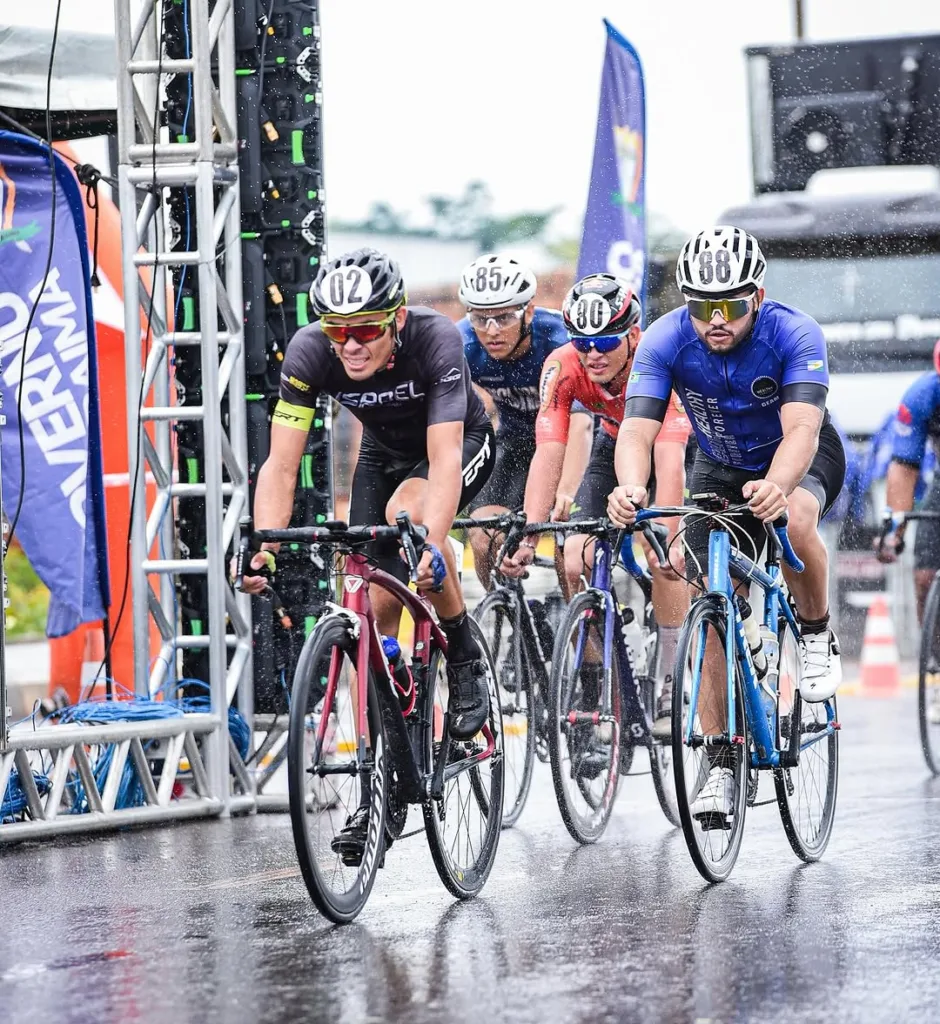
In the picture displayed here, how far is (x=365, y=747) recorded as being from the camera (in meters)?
5.50

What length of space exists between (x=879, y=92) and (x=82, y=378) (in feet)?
47.0

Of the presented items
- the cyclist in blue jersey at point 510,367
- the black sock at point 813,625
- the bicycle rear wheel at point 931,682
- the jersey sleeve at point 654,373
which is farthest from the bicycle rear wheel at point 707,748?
the bicycle rear wheel at point 931,682

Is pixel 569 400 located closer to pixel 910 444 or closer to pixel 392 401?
pixel 392 401

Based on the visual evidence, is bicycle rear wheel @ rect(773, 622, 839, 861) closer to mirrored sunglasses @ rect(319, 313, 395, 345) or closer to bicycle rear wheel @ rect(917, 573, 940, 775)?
mirrored sunglasses @ rect(319, 313, 395, 345)

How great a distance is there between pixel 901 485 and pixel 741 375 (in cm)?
421

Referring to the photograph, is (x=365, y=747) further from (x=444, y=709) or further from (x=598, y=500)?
(x=598, y=500)

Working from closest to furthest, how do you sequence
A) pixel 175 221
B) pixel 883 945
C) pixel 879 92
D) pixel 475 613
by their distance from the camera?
pixel 883 945
pixel 475 613
pixel 175 221
pixel 879 92

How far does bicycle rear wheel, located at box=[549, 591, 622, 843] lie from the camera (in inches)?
289

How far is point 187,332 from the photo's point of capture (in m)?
9.34

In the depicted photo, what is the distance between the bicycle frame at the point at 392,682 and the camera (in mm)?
5418

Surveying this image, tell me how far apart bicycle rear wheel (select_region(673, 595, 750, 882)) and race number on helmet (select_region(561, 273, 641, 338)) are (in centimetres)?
234

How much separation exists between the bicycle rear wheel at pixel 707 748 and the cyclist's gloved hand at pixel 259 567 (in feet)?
4.49

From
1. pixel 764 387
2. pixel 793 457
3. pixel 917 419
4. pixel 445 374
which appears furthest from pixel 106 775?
pixel 917 419

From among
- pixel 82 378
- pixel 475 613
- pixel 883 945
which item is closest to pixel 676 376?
pixel 475 613
